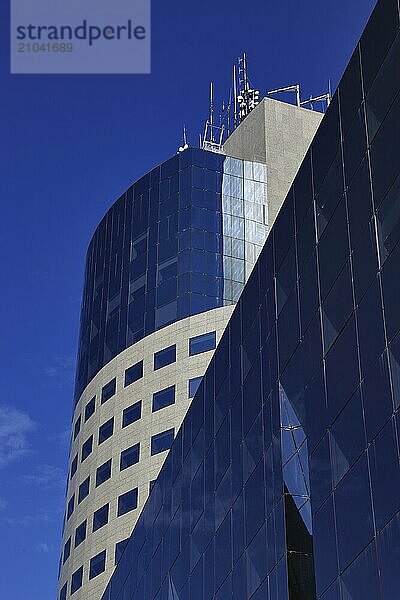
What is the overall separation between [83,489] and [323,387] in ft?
182

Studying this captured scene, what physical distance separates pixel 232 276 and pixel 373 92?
54.5 m

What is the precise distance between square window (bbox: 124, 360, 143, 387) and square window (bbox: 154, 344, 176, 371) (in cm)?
163

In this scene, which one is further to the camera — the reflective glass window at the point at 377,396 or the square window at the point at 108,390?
the square window at the point at 108,390

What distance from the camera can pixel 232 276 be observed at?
79.8 meters

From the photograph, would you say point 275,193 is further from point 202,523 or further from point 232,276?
point 202,523

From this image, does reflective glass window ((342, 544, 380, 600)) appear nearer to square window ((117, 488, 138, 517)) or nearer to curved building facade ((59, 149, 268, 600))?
curved building facade ((59, 149, 268, 600))

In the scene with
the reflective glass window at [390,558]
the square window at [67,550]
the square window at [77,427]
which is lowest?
the reflective glass window at [390,558]

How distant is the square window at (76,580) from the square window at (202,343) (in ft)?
58.1

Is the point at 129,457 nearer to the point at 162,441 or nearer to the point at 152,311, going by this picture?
the point at 162,441

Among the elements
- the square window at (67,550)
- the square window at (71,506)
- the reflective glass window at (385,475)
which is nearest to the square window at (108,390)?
the square window at (71,506)

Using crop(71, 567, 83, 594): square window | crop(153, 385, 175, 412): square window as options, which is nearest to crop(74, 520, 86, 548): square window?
crop(71, 567, 83, 594): square window

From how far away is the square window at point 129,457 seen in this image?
2906 inches

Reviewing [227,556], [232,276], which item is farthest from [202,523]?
[232,276]

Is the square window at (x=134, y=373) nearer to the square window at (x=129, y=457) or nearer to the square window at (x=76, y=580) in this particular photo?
the square window at (x=129, y=457)
